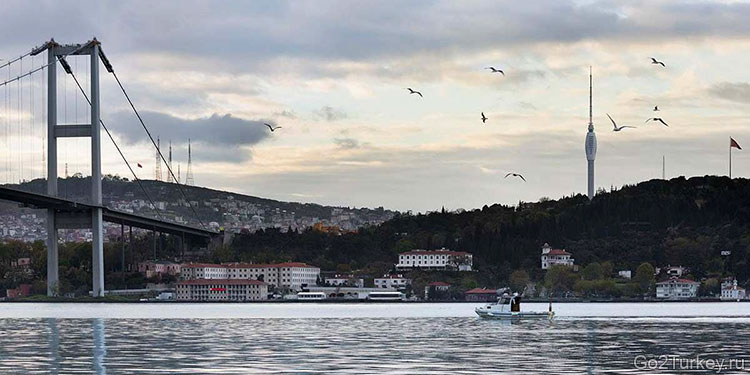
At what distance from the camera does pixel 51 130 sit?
80.7 meters

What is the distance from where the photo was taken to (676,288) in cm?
11888

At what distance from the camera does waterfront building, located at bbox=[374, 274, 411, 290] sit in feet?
402

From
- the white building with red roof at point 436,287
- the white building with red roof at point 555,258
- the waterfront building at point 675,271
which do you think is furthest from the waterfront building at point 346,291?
the waterfront building at point 675,271

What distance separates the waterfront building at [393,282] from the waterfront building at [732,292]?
76.8 ft

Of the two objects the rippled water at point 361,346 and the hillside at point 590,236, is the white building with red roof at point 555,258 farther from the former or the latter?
the rippled water at point 361,346

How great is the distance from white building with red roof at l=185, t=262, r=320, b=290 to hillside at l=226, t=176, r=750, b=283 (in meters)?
1.65

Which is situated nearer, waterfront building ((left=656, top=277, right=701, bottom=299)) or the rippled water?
the rippled water

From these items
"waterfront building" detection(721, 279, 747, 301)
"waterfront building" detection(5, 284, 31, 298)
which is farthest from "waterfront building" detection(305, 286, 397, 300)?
"waterfront building" detection(721, 279, 747, 301)

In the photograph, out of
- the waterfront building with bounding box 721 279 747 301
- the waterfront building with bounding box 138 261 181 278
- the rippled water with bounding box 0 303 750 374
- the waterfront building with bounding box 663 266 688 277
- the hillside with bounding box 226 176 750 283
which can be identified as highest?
the hillside with bounding box 226 176 750 283

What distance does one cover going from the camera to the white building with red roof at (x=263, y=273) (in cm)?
11725

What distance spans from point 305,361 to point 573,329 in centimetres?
1663

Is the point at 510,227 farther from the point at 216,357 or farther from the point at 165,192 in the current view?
the point at 216,357

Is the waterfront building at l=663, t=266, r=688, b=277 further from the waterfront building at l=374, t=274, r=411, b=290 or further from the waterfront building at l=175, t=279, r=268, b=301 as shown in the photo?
the waterfront building at l=175, t=279, r=268, b=301

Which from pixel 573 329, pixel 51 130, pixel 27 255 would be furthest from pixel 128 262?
pixel 573 329
